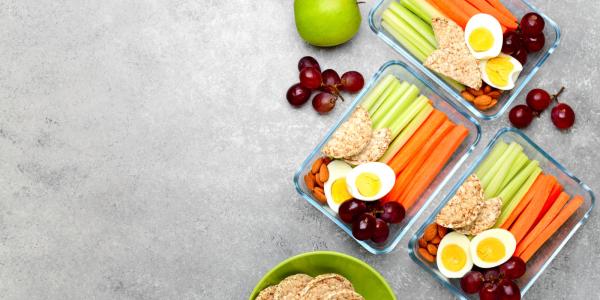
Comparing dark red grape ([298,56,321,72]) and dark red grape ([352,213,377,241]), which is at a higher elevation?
dark red grape ([298,56,321,72])

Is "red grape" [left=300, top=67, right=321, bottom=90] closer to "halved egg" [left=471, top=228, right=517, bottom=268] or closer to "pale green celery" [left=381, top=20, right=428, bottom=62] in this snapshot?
"pale green celery" [left=381, top=20, right=428, bottom=62]

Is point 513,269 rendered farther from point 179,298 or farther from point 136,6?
point 136,6

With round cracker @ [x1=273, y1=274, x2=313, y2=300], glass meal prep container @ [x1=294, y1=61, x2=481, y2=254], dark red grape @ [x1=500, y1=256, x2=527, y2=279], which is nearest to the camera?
round cracker @ [x1=273, y1=274, x2=313, y2=300]

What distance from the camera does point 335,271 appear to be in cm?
200

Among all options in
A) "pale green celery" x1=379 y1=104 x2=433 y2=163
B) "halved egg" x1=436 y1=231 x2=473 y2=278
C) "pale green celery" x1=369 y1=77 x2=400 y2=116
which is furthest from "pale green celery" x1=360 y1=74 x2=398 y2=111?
"halved egg" x1=436 y1=231 x2=473 y2=278

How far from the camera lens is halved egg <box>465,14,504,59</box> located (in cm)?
203

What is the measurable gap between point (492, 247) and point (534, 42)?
597 mm

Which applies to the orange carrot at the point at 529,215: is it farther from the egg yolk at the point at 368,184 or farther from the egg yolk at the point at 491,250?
the egg yolk at the point at 368,184

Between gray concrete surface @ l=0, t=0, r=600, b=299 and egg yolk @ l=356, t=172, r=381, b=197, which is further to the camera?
gray concrete surface @ l=0, t=0, r=600, b=299

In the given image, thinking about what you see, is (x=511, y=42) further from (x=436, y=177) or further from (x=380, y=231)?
(x=380, y=231)

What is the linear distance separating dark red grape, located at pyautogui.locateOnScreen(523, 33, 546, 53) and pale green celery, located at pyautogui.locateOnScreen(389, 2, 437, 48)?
260mm

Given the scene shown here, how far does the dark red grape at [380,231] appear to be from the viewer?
199 centimetres

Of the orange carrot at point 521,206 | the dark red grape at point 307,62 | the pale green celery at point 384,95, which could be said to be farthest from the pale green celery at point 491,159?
the dark red grape at point 307,62

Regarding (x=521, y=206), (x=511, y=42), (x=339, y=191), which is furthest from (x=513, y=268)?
(x=511, y=42)
